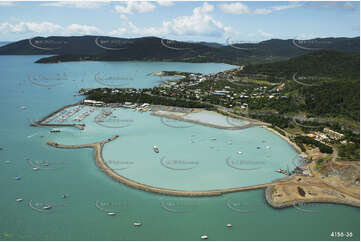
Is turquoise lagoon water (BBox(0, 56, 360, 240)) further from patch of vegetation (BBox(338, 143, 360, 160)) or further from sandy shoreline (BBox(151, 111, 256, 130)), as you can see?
patch of vegetation (BBox(338, 143, 360, 160))

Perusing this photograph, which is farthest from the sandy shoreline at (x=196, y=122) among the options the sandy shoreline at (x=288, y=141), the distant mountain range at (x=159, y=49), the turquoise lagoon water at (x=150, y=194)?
the distant mountain range at (x=159, y=49)

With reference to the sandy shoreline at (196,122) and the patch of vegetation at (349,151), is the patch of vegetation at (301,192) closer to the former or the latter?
the patch of vegetation at (349,151)

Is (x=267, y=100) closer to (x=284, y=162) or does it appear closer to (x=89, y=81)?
(x=284, y=162)

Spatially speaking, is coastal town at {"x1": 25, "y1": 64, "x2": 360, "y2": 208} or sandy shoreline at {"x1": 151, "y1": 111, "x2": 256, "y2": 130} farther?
sandy shoreline at {"x1": 151, "y1": 111, "x2": 256, "y2": 130}

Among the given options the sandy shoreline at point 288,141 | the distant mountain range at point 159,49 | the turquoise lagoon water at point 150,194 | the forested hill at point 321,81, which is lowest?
the turquoise lagoon water at point 150,194

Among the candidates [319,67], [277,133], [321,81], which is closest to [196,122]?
[277,133]

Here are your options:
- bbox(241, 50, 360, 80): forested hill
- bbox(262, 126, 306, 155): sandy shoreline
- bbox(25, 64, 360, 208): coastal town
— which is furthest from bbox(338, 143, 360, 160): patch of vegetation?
bbox(241, 50, 360, 80): forested hill
